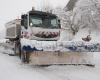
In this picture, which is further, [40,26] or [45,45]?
[40,26]

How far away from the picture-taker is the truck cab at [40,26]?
14.3m

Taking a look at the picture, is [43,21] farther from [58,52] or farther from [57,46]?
[57,46]

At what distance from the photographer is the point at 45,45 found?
12148mm

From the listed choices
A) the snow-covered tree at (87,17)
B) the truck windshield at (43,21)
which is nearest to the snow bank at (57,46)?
the truck windshield at (43,21)

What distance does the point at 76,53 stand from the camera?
1294 cm

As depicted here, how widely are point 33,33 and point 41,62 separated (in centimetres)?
232

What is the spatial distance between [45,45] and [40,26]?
2.53 meters

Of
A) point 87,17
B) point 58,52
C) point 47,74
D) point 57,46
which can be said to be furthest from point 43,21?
point 87,17

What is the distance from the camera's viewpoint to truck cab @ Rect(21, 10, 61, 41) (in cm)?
1431

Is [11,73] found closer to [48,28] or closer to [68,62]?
[68,62]

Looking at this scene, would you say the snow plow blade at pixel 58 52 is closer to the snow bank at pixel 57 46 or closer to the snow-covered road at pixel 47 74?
the snow bank at pixel 57 46

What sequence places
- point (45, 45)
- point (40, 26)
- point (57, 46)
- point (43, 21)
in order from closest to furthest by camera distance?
point (45, 45)
point (57, 46)
point (40, 26)
point (43, 21)

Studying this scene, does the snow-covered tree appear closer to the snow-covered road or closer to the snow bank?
the snow bank

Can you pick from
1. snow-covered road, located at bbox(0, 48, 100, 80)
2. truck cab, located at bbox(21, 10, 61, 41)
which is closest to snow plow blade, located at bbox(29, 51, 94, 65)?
→ snow-covered road, located at bbox(0, 48, 100, 80)
